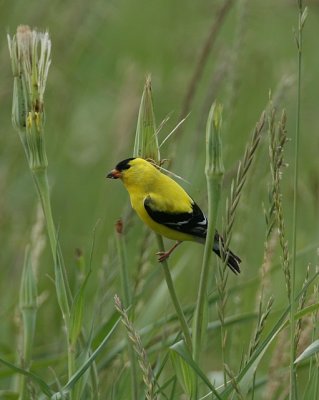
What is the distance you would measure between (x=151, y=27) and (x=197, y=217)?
4.04 metres

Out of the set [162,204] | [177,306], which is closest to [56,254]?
[177,306]

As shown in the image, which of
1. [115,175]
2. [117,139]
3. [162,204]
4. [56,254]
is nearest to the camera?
[56,254]

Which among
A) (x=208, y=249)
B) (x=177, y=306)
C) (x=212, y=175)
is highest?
(x=212, y=175)

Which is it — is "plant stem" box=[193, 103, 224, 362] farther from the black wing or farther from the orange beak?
→ the orange beak

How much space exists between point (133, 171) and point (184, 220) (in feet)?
0.57

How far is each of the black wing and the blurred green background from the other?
153 mm

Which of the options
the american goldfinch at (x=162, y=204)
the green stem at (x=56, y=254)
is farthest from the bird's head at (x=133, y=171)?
the green stem at (x=56, y=254)

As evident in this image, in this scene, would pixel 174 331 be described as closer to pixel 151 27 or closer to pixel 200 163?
pixel 200 163

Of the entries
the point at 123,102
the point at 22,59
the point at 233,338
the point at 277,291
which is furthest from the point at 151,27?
the point at 22,59

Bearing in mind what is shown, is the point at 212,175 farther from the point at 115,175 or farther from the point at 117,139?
the point at 117,139

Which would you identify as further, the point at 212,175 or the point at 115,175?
the point at 115,175

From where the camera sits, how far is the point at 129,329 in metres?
1.38

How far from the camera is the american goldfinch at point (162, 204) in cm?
187

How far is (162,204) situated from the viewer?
1894mm
